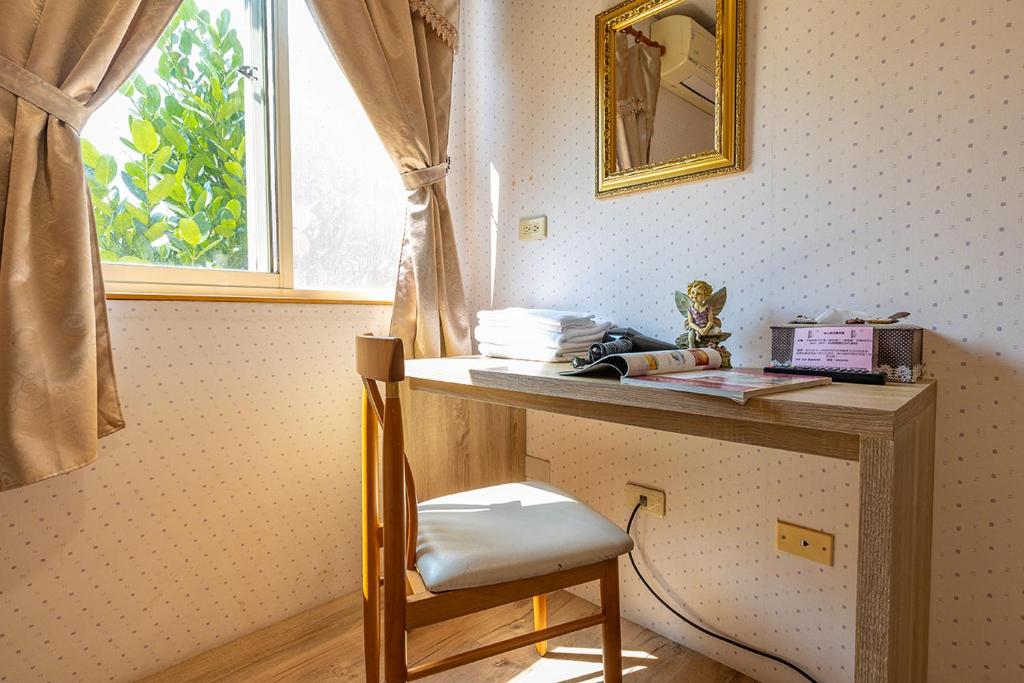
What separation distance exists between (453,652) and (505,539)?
2.02ft

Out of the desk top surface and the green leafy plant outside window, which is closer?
the desk top surface

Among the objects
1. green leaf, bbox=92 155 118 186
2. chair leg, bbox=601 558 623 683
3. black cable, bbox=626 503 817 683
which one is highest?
green leaf, bbox=92 155 118 186

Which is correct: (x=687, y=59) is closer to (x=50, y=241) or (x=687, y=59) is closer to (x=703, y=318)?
(x=703, y=318)

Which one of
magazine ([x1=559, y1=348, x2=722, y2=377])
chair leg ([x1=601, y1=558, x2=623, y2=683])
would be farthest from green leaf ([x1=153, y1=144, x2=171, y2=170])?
chair leg ([x1=601, y1=558, x2=623, y2=683])

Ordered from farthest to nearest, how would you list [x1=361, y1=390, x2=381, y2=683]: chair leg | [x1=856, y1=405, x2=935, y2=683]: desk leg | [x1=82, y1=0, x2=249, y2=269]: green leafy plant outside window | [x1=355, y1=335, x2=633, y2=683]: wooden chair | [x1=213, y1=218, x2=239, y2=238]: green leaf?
[x1=213, y1=218, x2=239, y2=238]: green leaf < [x1=82, y1=0, x2=249, y2=269]: green leafy plant outside window < [x1=361, y1=390, x2=381, y2=683]: chair leg < [x1=355, y1=335, x2=633, y2=683]: wooden chair < [x1=856, y1=405, x2=935, y2=683]: desk leg

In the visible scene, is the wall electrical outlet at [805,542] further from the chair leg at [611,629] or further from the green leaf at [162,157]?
the green leaf at [162,157]

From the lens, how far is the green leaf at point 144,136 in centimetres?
124

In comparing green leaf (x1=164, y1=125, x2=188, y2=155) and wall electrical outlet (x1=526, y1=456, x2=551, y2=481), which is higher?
green leaf (x1=164, y1=125, x2=188, y2=155)

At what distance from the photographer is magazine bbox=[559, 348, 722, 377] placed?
903 millimetres

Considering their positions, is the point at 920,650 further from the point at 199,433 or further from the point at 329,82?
the point at 329,82

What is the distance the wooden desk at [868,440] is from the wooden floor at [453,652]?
0.55 metres

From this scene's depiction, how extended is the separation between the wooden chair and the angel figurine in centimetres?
44

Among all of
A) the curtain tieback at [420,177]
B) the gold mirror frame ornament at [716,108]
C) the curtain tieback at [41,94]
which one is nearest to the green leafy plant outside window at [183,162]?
the curtain tieback at [41,94]

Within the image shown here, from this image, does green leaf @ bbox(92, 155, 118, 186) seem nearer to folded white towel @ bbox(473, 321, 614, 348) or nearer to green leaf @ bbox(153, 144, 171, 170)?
green leaf @ bbox(153, 144, 171, 170)
